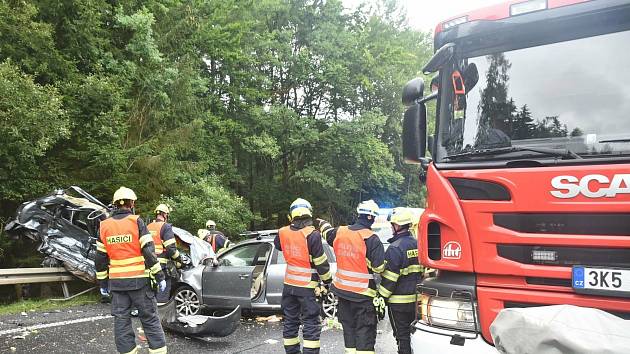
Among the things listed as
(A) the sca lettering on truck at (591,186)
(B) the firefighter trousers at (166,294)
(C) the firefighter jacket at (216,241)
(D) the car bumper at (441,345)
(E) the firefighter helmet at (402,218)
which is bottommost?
(B) the firefighter trousers at (166,294)

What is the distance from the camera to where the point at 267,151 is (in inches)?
832

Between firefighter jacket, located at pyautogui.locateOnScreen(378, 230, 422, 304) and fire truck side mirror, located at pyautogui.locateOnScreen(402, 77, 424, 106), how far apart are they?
1686 mm

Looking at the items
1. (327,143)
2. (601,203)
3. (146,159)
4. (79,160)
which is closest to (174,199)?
(146,159)

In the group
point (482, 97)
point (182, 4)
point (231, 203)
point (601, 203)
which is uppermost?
point (182, 4)

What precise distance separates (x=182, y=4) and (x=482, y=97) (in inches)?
585

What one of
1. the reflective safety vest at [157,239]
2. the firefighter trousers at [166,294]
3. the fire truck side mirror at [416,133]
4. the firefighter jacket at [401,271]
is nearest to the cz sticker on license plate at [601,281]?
the fire truck side mirror at [416,133]

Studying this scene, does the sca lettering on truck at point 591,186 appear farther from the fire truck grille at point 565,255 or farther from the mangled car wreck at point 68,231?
the mangled car wreck at point 68,231

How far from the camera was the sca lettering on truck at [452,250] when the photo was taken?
11.6ft

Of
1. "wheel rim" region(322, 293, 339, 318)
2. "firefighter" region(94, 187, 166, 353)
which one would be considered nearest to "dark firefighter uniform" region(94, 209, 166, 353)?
"firefighter" region(94, 187, 166, 353)

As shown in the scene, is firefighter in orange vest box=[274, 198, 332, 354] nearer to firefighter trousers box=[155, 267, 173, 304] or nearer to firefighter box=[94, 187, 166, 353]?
firefighter box=[94, 187, 166, 353]

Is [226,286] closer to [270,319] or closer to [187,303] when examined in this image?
[187,303]

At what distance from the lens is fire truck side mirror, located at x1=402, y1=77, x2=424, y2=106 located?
4.20 metres

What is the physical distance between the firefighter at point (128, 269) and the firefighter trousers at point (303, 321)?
1388mm

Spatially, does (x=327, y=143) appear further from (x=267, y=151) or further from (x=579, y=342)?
(x=579, y=342)
